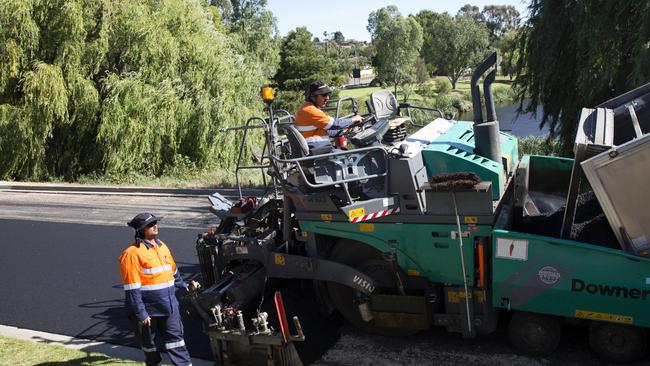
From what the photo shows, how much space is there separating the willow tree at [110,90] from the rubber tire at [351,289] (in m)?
13.0

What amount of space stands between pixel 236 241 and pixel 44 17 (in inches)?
616

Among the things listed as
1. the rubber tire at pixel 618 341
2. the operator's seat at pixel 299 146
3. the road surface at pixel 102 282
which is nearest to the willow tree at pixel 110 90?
the road surface at pixel 102 282

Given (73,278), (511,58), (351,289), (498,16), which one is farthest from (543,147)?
(498,16)

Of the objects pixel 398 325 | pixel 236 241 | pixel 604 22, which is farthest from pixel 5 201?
pixel 604 22

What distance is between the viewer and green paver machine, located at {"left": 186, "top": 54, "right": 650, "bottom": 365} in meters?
4.32

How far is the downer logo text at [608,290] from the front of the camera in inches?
168

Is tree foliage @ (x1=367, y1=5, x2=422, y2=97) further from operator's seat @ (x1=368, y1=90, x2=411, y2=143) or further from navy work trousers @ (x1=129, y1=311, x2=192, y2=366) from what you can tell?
navy work trousers @ (x1=129, y1=311, x2=192, y2=366)

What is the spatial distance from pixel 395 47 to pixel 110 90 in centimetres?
4385

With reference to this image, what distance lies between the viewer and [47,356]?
18.3 ft

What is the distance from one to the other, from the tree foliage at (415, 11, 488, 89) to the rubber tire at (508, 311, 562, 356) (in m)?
67.6

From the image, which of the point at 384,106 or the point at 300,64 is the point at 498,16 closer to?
the point at 300,64

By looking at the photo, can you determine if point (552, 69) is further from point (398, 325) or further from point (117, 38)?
point (117, 38)

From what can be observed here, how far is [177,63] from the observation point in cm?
1853

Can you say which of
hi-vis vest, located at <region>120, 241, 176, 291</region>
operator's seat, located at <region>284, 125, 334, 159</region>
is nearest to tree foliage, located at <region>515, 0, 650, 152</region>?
operator's seat, located at <region>284, 125, 334, 159</region>
